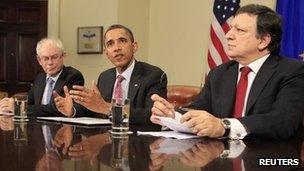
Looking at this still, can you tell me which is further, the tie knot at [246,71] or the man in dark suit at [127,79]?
the man in dark suit at [127,79]

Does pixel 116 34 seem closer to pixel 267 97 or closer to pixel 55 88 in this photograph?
pixel 55 88

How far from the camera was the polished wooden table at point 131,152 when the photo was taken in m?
1.21

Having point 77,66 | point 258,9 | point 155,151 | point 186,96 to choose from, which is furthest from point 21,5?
point 155,151

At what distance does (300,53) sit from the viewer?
4.58 meters

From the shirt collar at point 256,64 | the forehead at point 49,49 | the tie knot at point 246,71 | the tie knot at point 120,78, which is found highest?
the forehead at point 49,49

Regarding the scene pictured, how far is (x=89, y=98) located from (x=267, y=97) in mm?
925

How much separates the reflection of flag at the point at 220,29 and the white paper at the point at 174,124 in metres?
3.06

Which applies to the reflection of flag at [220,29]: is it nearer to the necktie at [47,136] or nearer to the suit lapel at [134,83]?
the suit lapel at [134,83]

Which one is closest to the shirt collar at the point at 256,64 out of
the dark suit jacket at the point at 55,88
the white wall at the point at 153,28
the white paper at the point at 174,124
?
the white paper at the point at 174,124

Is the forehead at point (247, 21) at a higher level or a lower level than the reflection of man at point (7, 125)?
higher

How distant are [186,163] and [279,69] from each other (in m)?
1.06

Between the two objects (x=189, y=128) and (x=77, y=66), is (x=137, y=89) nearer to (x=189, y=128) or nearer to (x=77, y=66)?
(x=189, y=128)

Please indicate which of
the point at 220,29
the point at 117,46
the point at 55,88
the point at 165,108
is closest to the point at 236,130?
the point at 165,108

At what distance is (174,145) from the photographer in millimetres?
1631
